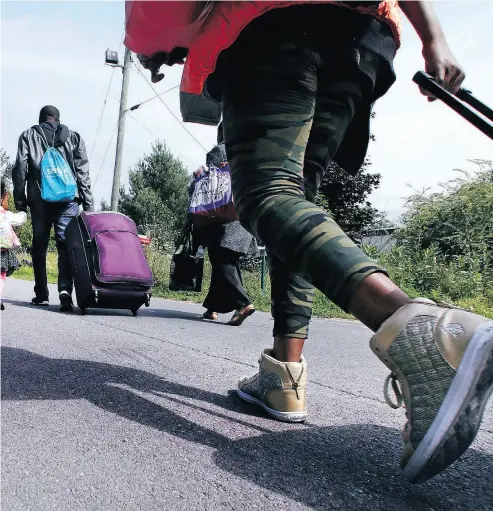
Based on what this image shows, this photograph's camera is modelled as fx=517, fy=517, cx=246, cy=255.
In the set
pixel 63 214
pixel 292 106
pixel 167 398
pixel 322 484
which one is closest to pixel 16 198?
pixel 63 214

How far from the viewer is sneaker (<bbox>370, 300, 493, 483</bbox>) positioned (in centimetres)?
95

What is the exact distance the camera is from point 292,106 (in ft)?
4.46

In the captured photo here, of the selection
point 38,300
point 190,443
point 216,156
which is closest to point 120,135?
point 38,300

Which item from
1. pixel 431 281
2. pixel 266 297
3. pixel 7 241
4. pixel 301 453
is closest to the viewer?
pixel 301 453

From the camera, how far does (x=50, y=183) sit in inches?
177

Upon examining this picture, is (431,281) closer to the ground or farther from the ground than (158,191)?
closer to the ground

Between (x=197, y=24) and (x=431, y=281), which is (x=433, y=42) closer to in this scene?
(x=197, y=24)

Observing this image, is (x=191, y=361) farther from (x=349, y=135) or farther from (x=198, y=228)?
(x=198, y=228)

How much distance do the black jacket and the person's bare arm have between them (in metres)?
3.87

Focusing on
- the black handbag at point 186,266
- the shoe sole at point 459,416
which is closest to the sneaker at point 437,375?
the shoe sole at point 459,416

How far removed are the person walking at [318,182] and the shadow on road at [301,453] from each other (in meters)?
0.13

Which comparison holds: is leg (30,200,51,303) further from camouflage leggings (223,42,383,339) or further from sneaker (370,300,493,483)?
sneaker (370,300,493,483)

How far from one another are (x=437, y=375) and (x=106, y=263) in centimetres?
344

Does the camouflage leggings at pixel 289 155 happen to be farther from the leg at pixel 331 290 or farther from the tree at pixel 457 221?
the tree at pixel 457 221
